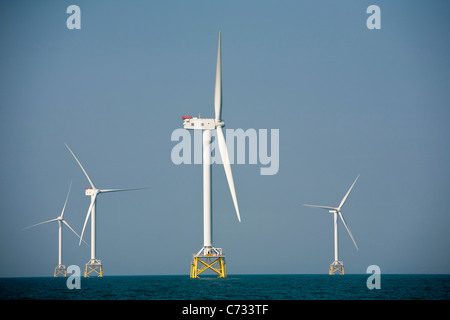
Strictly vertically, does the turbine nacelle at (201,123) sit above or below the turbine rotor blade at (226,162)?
above

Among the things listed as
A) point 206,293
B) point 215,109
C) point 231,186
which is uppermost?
point 215,109

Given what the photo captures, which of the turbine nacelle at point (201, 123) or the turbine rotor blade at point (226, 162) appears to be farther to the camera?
the turbine nacelle at point (201, 123)

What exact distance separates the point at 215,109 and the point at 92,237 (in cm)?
8348

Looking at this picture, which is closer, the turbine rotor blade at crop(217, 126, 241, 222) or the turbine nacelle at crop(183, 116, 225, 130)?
the turbine rotor blade at crop(217, 126, 241, 222)

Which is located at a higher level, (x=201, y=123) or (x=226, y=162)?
(x=201, y=123)

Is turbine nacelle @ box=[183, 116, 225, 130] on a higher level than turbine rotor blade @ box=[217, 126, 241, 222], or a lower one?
higher
